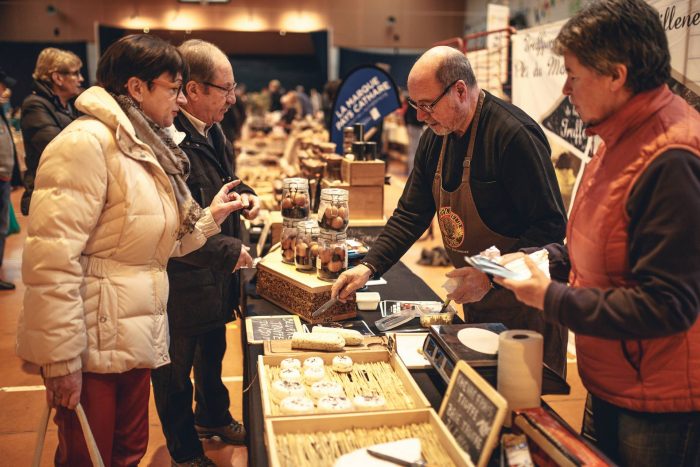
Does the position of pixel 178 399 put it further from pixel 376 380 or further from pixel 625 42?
pixel 625 42

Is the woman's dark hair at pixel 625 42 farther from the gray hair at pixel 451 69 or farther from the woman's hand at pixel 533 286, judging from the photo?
the gray hair at pixel 451 69

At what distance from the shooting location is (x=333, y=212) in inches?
99.3

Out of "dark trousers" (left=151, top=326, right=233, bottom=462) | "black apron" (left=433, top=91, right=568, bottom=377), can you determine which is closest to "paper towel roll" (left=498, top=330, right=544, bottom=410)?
"black apron" (left=433, top=91, right=568, bottom=377)

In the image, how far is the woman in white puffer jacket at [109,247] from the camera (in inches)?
65.3

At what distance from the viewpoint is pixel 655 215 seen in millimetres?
1244

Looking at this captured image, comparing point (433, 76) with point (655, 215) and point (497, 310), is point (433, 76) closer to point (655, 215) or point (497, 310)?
point (497, 310)

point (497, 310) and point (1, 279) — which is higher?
point (497, 310)

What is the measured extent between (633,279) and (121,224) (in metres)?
1.33

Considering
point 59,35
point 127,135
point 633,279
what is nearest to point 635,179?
point 633,279

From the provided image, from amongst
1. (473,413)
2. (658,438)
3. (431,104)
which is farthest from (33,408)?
(658,438)

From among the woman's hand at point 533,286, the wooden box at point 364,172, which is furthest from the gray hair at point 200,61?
the woman's hand at point 533,286

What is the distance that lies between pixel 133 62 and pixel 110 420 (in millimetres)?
1080

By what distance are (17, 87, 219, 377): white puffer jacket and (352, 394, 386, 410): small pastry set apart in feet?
2.32

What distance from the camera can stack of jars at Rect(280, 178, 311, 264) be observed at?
2.65m
